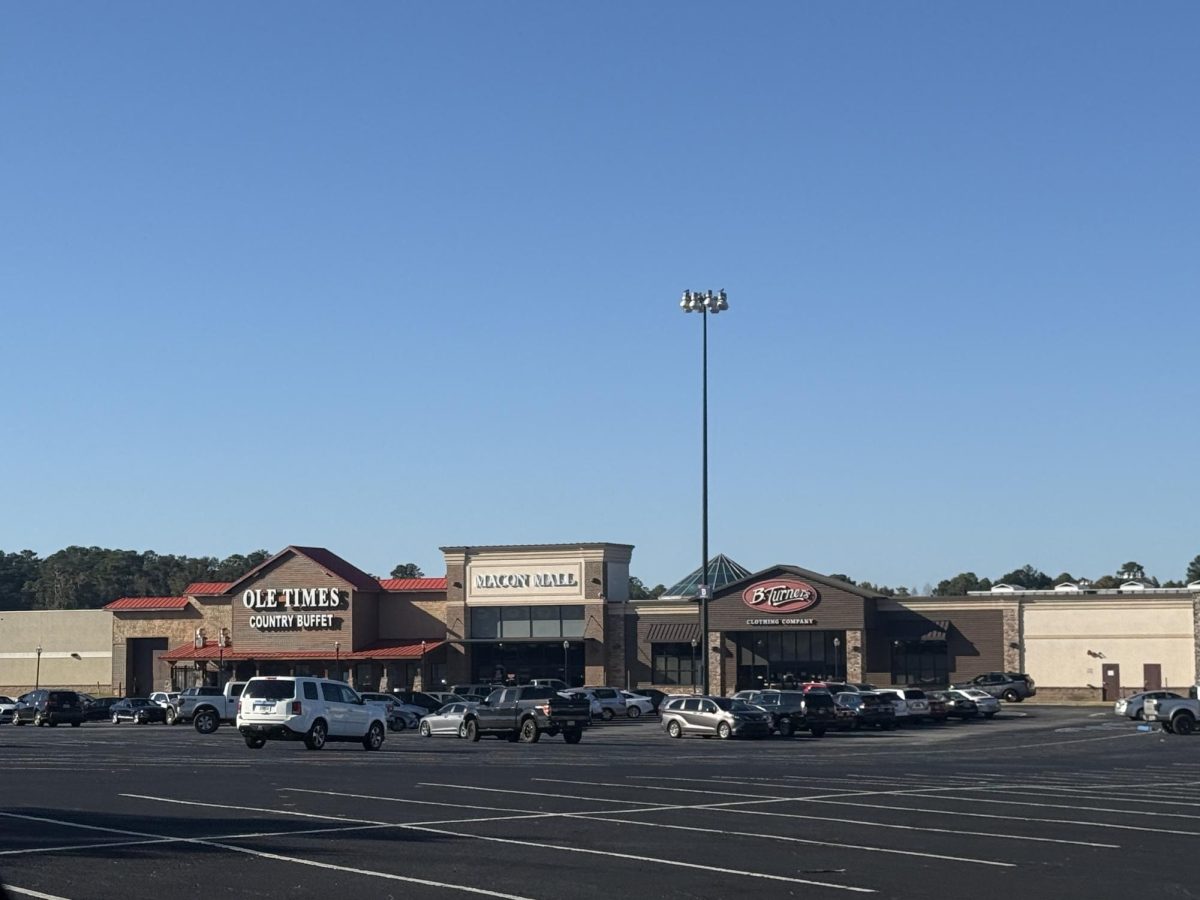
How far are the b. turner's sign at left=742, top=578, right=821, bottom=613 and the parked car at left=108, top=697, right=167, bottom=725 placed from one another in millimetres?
30000

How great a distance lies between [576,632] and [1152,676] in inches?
1165

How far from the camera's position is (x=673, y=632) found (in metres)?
82.4

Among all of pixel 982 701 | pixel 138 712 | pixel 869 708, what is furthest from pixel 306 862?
pixel 138 712

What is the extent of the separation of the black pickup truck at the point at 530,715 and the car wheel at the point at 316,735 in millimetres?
7575

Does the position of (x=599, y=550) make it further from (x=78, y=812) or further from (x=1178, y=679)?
(x=78, y=812)

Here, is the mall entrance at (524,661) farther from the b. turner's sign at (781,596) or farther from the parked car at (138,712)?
the parked car at (138,712)

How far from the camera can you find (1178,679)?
73.6 metres

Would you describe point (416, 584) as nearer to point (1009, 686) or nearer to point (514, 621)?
point (514, 621)

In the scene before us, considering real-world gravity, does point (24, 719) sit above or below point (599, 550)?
below

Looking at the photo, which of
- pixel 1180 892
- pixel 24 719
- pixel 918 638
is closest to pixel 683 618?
pixel 918 638

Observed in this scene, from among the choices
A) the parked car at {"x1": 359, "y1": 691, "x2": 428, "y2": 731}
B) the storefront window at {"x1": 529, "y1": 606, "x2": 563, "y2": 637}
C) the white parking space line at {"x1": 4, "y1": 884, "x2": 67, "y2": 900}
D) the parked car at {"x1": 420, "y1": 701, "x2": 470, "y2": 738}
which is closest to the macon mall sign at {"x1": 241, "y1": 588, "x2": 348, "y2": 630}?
the storefront window at {"x1": 529, "y1": 606, "x2": 563, "y2": 637}

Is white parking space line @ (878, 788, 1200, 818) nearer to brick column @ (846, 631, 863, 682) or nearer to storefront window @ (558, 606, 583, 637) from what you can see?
brick column @ (846, 631, 863, 682)

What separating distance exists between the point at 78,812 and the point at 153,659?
75.5 metres

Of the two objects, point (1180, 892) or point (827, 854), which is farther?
point (827, 854)
